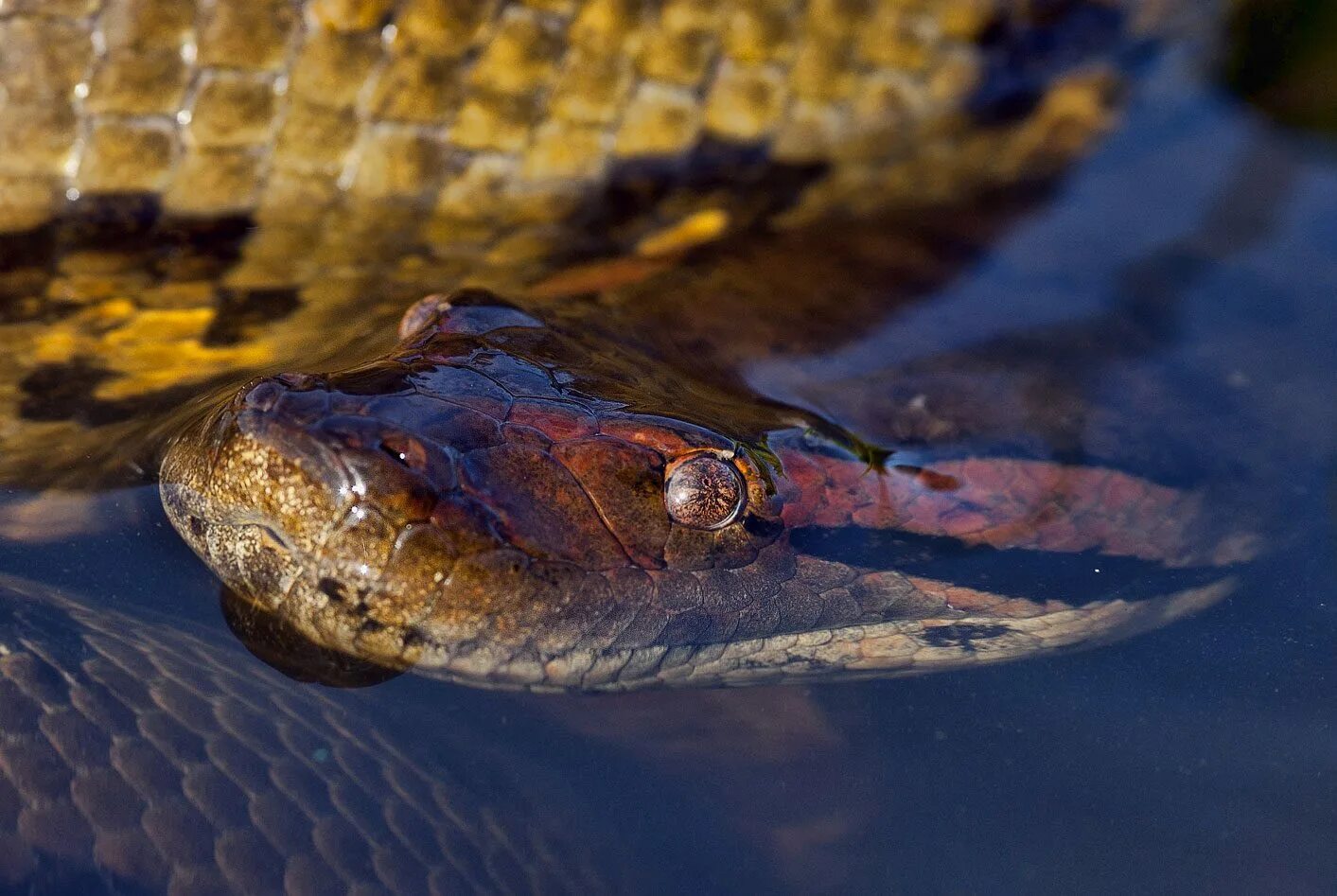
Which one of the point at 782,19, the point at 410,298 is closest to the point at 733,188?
the point at 782,19

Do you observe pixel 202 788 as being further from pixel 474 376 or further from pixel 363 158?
pixel 363 158

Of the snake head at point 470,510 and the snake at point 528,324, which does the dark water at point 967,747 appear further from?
the snake head at point 470,510

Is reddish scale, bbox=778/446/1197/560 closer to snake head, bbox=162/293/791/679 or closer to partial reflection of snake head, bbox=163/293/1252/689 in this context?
partial reflection of snake head, bbox=163/293/1252/689

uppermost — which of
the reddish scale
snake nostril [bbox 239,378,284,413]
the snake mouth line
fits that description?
snake nostril [bbox 239,378,284,413]

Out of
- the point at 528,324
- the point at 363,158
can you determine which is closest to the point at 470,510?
the point at 528,324

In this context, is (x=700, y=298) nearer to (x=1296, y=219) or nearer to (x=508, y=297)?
(x=508, y=297)

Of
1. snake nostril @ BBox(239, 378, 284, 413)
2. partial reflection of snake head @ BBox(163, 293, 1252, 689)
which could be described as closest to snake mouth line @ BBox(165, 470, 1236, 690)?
partial reflection of snake head @ BBox(163, 293, 1252, 689)

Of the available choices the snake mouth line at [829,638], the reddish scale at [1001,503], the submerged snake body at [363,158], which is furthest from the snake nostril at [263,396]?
the reddish scale at [1001,503]
